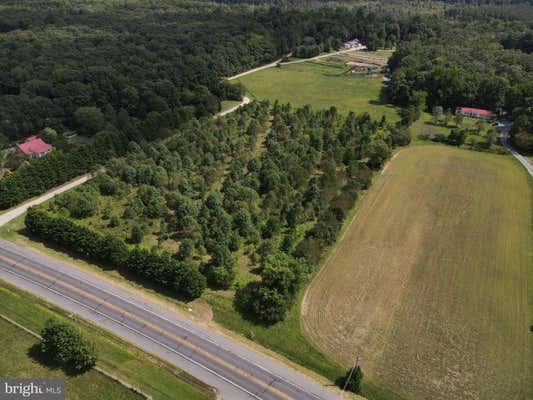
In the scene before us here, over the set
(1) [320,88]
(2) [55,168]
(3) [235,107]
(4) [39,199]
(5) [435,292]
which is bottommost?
(5) [435,292]

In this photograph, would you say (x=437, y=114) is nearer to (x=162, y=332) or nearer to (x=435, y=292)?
(x=435, y=292)

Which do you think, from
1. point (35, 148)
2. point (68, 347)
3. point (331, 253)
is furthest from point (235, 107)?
point (68, 347)

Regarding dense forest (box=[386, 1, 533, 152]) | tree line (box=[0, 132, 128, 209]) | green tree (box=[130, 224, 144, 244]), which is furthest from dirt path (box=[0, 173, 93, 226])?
dense forest (box=[386, 1, 533, 152])

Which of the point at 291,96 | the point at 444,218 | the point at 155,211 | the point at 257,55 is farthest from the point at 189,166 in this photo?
the point at 257,55

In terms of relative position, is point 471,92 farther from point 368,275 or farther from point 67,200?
point 67,200

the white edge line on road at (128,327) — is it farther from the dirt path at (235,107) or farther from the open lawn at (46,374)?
the dirt path at (235,107)

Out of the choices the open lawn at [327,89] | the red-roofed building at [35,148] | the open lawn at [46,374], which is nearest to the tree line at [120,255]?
the open lawn at [46,374]

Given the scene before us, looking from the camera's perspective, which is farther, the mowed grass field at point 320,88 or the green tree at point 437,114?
the mowed grass field at point 320,88
